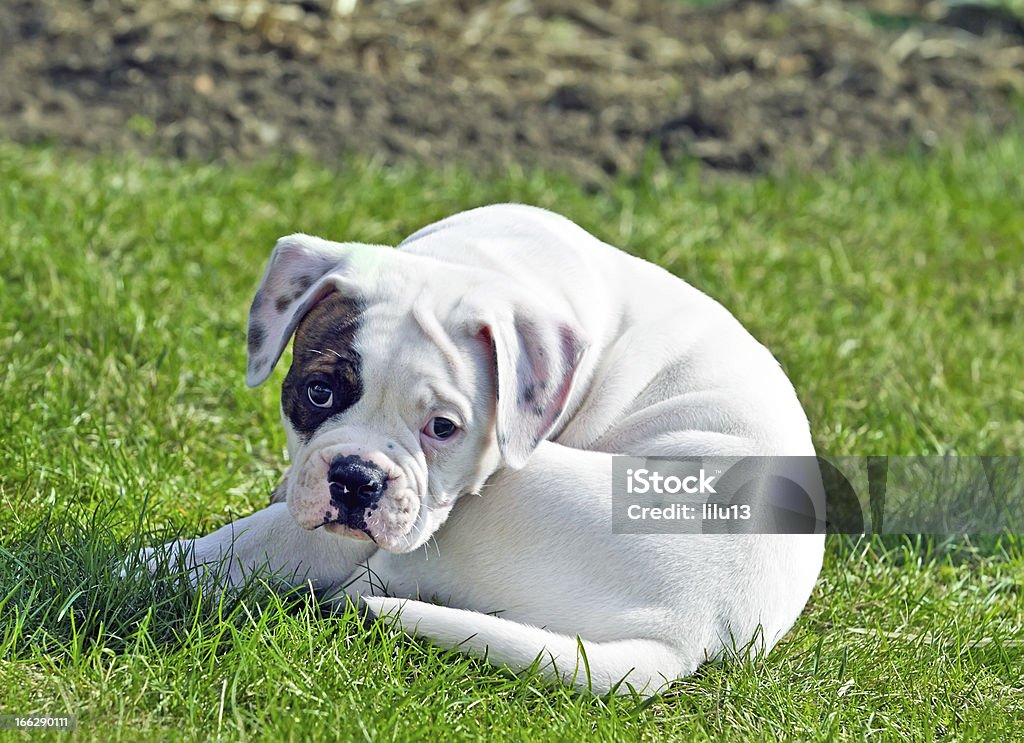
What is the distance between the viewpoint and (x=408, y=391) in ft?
9.96

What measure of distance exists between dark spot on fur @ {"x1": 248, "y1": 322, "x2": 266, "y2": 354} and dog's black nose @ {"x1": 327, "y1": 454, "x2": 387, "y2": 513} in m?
0.45

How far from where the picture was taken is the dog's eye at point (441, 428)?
309 centimetres

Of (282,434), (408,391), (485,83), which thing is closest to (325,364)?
(408,391)

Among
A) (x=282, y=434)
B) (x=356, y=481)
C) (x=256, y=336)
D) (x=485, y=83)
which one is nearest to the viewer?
(x=356, y=481)

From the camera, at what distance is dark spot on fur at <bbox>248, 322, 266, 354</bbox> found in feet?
10.8

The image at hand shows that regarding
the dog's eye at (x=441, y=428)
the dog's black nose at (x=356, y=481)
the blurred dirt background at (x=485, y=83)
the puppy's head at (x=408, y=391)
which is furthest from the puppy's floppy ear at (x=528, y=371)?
the blurred dirt background at (x=485, y=83)

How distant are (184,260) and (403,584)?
255 centimetres

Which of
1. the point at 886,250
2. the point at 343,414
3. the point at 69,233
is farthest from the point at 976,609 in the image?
the point at 69,233

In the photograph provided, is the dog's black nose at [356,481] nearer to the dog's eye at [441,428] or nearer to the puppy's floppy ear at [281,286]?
the dog's eye at [441,428]

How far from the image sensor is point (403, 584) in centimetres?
327

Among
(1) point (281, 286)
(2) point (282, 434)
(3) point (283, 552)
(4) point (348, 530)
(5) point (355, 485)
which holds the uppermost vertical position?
(1) point (281, 286)

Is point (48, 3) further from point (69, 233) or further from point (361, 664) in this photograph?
point (361, 664)

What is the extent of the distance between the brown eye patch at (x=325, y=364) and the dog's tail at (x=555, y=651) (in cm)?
49

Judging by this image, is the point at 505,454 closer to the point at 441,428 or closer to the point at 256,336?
the point at 441,428
